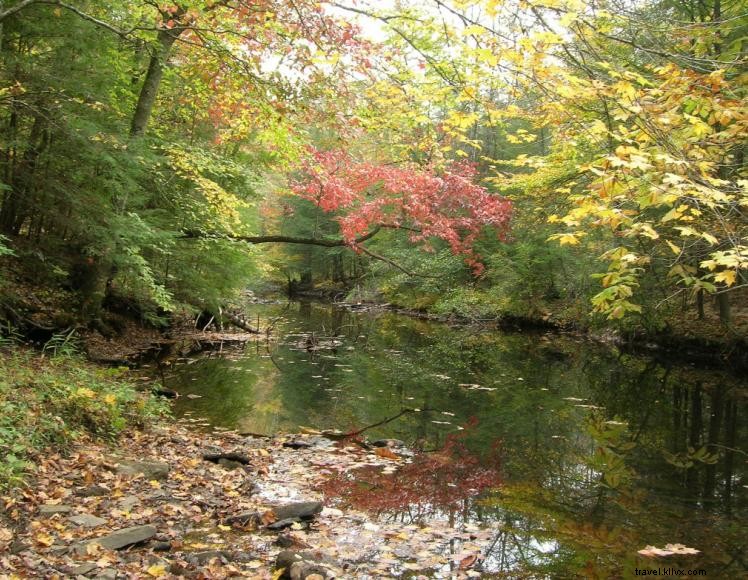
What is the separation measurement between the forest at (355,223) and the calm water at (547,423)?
7cm

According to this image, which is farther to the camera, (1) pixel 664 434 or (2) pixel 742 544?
(1) pixel 664 434

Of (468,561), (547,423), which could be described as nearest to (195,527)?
(468,561)

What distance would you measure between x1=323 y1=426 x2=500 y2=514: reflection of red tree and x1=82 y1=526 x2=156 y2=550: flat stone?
219cm

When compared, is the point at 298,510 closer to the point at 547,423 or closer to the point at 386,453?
the point at 386,453

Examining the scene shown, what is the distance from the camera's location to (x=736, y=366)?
15.6 metres

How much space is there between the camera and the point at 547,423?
1004 centimetres

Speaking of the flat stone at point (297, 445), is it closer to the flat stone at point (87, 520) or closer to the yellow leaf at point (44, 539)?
the flat stone at point (87, 520)

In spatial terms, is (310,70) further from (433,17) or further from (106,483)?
(106,483)

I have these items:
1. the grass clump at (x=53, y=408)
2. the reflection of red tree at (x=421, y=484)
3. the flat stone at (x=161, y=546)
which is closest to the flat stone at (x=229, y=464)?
the reflection of red tree at (x=421, y=484)

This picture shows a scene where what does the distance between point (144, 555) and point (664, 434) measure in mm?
8531

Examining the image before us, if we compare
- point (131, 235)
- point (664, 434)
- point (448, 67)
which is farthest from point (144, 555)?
point (664, 434)

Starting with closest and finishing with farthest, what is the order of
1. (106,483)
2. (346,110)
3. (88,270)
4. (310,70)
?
1. (106,483)
2. (310,70)
3. (346,110)
4. (88,270)

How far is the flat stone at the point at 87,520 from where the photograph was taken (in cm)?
448

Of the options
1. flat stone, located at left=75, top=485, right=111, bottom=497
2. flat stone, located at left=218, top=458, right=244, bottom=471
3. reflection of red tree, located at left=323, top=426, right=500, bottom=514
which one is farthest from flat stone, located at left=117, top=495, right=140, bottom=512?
reflection of red tree, located at left=323, top=426, right=500, bottom=514
